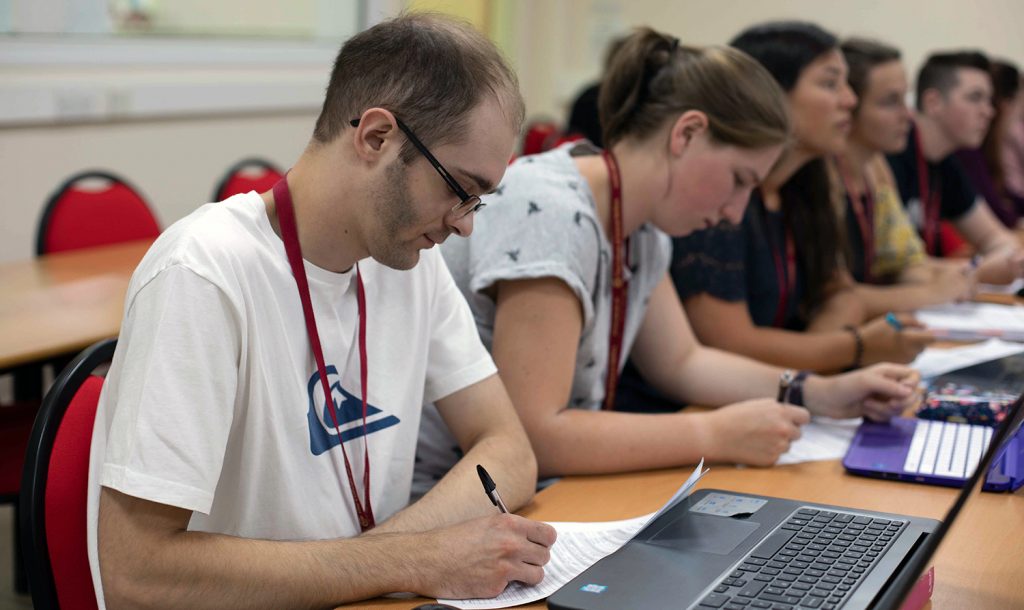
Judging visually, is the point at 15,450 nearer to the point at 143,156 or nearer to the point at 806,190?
the point at 806,190

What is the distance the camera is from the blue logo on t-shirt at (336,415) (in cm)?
130

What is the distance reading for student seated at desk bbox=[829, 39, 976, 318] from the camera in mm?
3164

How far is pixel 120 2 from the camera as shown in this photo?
4.25 meters

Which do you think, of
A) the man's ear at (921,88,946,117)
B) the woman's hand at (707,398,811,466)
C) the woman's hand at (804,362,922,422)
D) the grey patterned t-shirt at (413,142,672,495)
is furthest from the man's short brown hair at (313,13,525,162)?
the man's ear at (921,88,946,117)

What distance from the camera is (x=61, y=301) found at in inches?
100.0

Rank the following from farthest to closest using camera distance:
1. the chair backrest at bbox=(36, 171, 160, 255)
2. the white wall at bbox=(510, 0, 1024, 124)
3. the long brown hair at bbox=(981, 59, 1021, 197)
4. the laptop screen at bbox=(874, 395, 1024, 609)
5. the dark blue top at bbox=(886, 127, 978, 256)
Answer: the white wall at bbox=(510, 0, 1024, 124) < the long brown hair at bbox=(981, 59, 1021, 197) < the dark blue top at bbox=(886, 127, 978, 256) < the chair backrest at bbox=(36, 171, 160, 255) < the laptop screen at bbox=(874, 395, 1024, 609)

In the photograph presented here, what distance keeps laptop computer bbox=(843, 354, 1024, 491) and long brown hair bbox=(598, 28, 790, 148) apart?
526mm

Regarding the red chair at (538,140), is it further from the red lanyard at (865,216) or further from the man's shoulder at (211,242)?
the man's shoulder at (211,242)

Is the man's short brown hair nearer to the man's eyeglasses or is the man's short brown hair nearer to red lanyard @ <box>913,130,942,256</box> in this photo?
the man's eyeglasses

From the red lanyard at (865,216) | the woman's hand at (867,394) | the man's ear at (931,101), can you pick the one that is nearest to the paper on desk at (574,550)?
the woman's hand at (867,394)

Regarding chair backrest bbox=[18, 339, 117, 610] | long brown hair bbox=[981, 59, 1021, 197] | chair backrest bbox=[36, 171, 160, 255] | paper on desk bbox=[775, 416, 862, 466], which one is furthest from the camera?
long brown hair bbox=[981, 59, 1021, 197]

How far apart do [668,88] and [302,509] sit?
956 mm

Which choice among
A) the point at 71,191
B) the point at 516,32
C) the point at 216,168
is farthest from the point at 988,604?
the point at 516,32

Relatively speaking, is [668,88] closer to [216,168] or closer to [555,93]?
[216,168]
